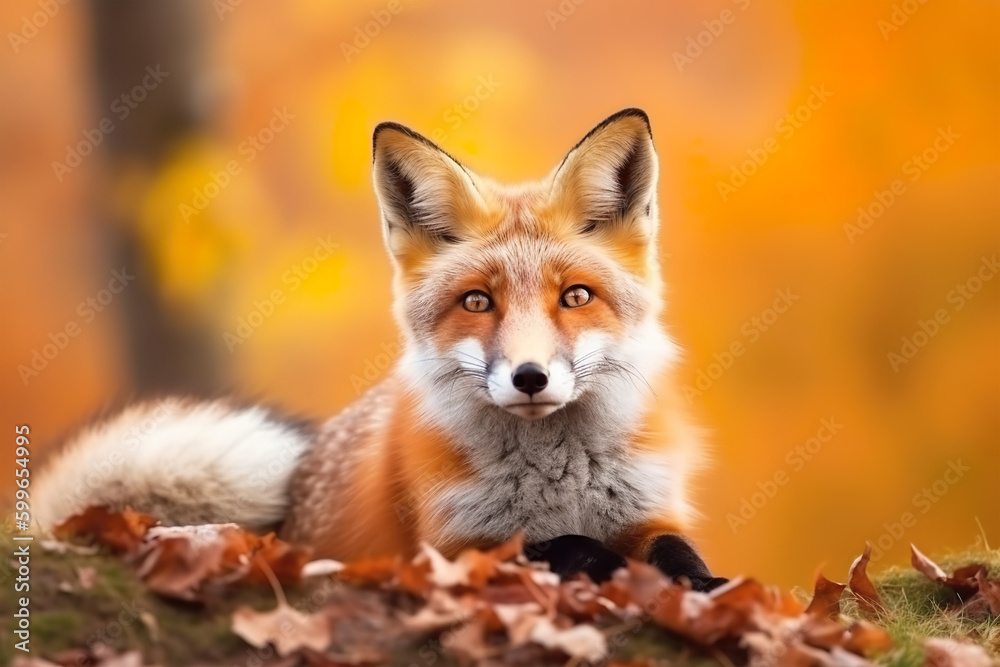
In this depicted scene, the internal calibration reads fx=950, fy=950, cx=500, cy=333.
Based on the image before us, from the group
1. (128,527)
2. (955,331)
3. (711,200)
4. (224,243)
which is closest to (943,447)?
(955,331)

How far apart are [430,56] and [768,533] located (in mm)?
5098

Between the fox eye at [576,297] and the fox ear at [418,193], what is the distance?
503mm

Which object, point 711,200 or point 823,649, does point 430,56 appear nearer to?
point 711,200

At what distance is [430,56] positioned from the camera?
7805mm

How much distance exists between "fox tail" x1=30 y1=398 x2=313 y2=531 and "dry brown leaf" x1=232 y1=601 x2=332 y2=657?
6.24 ft

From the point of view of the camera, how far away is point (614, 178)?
3.59m
